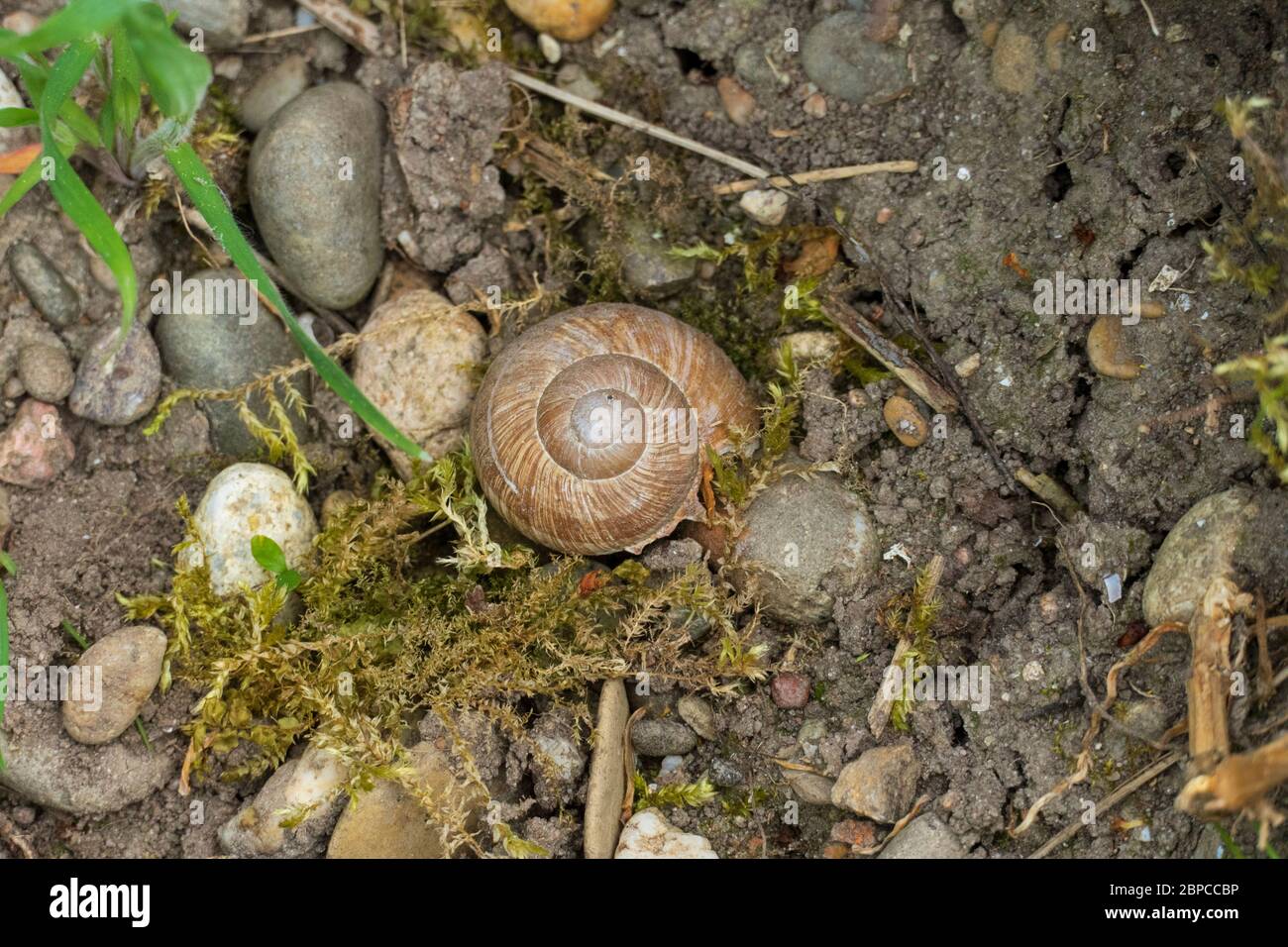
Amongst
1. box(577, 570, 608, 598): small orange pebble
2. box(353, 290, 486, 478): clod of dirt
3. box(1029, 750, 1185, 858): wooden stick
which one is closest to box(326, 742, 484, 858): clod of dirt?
box(577, 570, 608, 598): small orange pebble

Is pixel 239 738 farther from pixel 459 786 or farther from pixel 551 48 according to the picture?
pixel 551 48

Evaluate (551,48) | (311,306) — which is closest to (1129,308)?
(551,48)

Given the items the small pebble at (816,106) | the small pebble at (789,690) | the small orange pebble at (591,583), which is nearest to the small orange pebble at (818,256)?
the small pebble at (816,106)

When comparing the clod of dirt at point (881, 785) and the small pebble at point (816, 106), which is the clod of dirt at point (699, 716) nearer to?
the clod of dirt at point (881, 785)

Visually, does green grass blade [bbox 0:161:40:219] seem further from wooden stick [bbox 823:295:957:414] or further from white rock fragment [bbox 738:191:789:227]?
wooden stick [bbox 823:295:957:414]

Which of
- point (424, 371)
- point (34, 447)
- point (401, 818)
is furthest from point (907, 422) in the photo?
point (34, 447)
